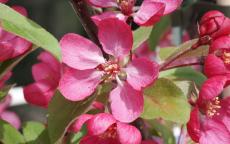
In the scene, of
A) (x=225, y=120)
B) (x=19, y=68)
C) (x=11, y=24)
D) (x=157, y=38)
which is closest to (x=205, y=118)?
(x=225, y=120)

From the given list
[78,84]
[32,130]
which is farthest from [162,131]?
[78,84]

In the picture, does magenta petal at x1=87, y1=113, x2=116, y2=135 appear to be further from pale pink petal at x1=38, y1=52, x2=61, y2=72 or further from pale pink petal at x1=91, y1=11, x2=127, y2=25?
pale pink petal at x1=38, y1=52, x2=61, y2=72

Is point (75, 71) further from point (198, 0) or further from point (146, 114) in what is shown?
point (198, 0)

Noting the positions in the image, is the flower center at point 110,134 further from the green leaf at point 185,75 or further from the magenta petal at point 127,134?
the green leaf at point 185,75

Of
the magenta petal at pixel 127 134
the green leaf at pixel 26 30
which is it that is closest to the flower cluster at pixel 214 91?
the magenta petal at pixel 127 134

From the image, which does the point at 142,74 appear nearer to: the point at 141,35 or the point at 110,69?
the point at 110,69
